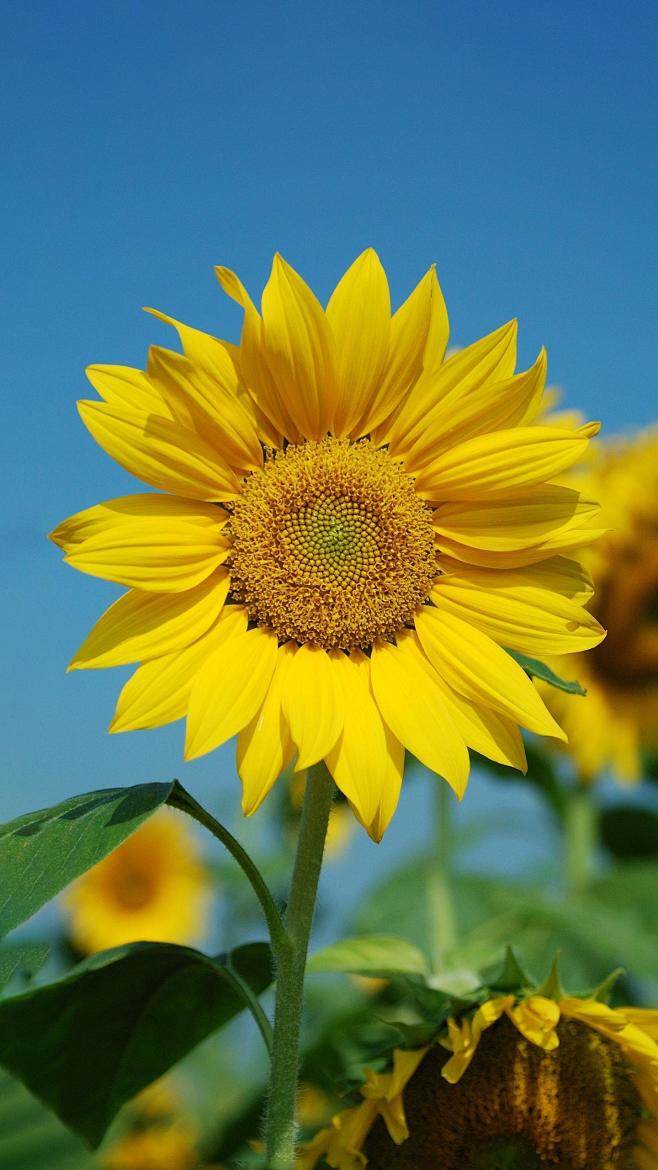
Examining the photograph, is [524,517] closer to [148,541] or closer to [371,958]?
[148,541]

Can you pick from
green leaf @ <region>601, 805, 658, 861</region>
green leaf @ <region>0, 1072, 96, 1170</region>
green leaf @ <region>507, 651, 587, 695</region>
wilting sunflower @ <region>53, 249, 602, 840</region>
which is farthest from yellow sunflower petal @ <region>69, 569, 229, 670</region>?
green leaf @ <region>601, 805, 658, 861</region>

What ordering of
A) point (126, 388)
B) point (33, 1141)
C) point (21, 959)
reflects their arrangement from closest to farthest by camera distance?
point (21, 959) < point (126, 388) < point (33, 1141)

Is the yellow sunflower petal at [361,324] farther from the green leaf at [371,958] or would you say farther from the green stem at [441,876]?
the green stem at [441,876]

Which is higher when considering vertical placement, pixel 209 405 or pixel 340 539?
pixel 209 405

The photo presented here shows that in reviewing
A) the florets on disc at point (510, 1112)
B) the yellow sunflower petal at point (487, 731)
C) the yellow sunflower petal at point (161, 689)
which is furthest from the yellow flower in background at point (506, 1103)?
the yellow sunflower petal at point (161, 689)

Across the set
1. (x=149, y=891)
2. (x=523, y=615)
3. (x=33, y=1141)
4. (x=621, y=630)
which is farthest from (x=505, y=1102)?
(x=149, y=891)

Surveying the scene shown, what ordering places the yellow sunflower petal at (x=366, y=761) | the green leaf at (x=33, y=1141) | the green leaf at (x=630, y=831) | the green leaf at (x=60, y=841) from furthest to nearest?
the green leaf at (x=630, y=831)
the green leaf at (x=33, y=1141)
the yellow sunflower petal at (x=366, y=761)
the green leaf at (x=60, y=841)
